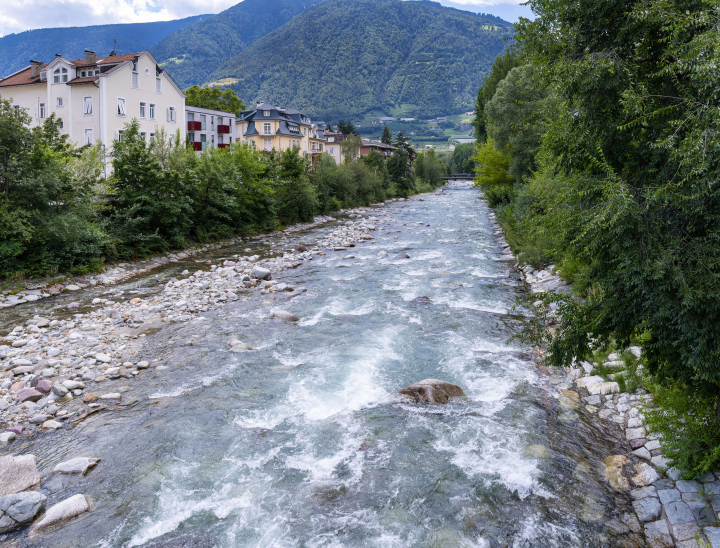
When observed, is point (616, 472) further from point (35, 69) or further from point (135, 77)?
point (35, 69)

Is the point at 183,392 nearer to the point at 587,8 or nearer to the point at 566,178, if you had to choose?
the point at 566,178

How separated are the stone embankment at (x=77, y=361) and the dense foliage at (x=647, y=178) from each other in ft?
26.1

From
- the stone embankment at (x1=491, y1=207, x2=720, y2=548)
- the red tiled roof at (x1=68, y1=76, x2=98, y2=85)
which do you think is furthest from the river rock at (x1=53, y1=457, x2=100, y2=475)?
the red tiled roof at (x1=68, y1=76, x2=98, y2=85)

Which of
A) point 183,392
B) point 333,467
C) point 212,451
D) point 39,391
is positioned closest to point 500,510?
point 333,467

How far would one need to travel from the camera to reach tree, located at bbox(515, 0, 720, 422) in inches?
207

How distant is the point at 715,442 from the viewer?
6.01 m

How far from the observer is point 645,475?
23.0 feet

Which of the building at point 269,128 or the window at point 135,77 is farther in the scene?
the building at point 269,128

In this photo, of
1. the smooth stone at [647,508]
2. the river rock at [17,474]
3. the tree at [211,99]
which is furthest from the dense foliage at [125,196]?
the tree at [211,99]

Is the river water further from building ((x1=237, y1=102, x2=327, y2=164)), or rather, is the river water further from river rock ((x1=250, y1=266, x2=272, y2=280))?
building ((x1=237, y1=102, x2=327, y2=164))

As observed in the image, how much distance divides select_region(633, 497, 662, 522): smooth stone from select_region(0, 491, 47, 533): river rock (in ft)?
27.1

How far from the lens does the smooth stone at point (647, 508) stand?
6266 millimetres

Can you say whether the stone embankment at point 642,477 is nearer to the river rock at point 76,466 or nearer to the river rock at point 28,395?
the river rock at point 76,466

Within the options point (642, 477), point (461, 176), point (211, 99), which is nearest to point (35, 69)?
point (211, 99)
